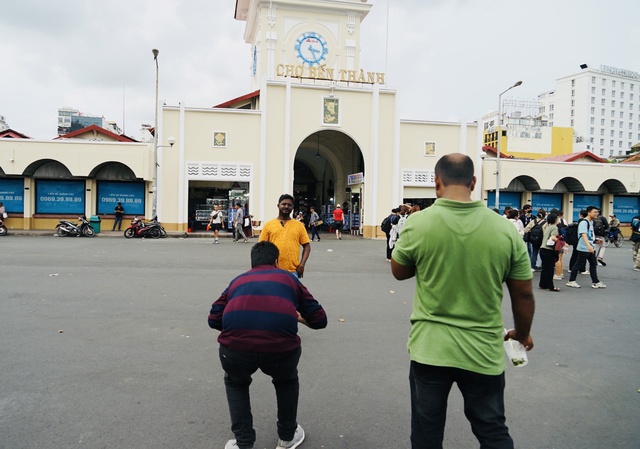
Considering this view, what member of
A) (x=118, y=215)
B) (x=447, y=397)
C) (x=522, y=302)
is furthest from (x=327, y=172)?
(x=447, y=397)

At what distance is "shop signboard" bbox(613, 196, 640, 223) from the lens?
109ft

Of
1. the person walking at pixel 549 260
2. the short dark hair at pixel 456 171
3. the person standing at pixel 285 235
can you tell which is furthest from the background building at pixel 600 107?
the short dark hair at pixel 456 171

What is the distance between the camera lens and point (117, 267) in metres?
12.4

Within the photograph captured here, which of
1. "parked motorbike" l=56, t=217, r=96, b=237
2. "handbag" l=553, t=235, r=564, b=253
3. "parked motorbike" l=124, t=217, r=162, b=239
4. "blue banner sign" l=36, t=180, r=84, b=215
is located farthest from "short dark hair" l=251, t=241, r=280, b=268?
"blue banner sign" l=36, t=180, r=84, b=215

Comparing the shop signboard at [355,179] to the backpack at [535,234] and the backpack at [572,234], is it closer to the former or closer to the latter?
the backpack at [535,234]

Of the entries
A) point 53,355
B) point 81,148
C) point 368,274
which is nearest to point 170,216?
point 81,148

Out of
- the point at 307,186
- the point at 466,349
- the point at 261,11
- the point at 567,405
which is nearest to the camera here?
the point at 466,349

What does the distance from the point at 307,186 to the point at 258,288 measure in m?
34.9

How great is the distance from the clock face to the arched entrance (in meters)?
5.19

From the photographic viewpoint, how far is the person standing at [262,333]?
3.09 meters

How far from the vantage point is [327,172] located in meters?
35.6

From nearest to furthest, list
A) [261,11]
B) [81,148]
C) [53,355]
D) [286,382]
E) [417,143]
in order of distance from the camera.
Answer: [286,382] → [53,355] → [81,148] → [417,143] → [261,11]

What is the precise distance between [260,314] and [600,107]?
132 m

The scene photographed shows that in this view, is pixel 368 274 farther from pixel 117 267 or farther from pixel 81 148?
pixel 81 148
